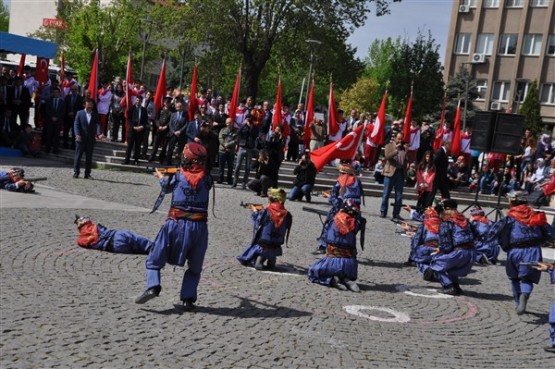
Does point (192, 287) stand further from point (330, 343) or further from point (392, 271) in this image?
point (392, 271)

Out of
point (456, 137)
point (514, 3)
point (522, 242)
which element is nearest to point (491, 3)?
point (514, 3)

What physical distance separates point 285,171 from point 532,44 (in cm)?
3904

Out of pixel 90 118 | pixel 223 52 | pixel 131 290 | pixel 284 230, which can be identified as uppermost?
pixel 223 52

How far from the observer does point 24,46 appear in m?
22.3

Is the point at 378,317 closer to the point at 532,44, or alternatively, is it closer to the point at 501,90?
the point at 532,44

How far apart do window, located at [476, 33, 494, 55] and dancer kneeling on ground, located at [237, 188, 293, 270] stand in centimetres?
5159

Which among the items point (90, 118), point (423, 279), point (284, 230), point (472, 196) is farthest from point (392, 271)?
point (472, 196)

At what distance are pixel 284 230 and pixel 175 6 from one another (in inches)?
1172

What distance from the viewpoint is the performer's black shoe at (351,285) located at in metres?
10.2

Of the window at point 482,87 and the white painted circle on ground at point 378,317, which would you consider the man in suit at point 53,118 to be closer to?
the white painted circle on ground at point 378,317

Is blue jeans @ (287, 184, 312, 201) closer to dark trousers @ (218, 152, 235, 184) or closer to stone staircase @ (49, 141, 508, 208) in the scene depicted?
dark trousers @ (218, 152, 235, 184)

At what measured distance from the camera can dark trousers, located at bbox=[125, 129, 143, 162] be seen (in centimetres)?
2108

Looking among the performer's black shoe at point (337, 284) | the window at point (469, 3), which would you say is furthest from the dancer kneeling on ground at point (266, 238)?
the window at point (469, 3)

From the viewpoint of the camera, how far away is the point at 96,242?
10969 mm
